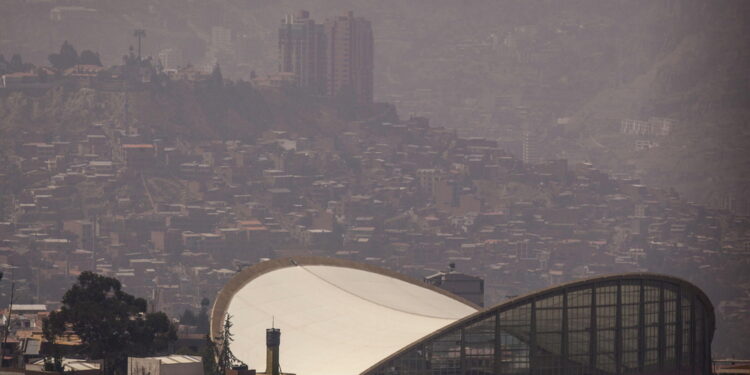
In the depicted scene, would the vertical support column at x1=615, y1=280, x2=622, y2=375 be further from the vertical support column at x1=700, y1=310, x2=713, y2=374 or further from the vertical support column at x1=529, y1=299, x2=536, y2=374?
the vertical support column at x1=700, y1=310, x2=713, y2=374

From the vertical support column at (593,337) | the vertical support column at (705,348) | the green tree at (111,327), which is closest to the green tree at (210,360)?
the vertical support column at (593,337)

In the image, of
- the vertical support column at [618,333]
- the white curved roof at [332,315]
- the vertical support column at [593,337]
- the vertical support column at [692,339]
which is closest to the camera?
the vertical support column at [593,337]

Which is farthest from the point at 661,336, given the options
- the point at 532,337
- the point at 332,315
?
the point at 332,315

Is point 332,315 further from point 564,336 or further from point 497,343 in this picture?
point 564,336

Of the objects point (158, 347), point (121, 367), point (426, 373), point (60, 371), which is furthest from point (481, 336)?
point (158, 347)

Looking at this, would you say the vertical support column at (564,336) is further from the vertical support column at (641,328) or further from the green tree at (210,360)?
the green tree at (210,360)

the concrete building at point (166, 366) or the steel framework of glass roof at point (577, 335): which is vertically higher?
the steel framework of glass roof at point (577, 335)
